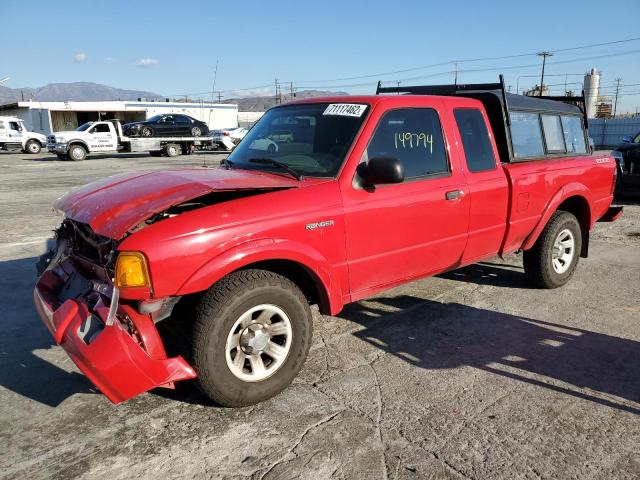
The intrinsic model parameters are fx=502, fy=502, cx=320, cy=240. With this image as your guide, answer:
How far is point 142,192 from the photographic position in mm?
3088

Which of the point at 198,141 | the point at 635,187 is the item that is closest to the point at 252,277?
the point at 635,187

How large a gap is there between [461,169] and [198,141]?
2697cm

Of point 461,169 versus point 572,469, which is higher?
point 461,169

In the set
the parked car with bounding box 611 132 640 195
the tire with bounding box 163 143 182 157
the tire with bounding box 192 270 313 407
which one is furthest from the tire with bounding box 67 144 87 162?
the tire with bounding box 192 270 313 407

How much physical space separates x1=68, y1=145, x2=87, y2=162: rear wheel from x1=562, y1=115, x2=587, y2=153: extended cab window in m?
25.1

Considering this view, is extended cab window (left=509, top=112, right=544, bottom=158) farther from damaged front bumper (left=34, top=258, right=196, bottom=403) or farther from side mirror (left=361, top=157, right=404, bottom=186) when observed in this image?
damaged front bumper (left=34, top=258, right=196, bottom=403)

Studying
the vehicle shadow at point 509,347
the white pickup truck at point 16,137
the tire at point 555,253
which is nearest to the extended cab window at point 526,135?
the tire at point 555,253

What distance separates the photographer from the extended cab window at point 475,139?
4277 millimetres

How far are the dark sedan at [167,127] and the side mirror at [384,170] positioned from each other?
25.8 m

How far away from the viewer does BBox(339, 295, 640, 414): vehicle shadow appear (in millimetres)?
3412

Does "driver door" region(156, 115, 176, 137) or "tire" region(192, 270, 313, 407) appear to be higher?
"driver door" region(156, 115, 176, 137)

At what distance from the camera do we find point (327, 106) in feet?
13.1

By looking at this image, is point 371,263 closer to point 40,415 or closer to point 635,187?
point 40,415

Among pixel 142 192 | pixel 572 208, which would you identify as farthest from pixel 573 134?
pixel 142 192
